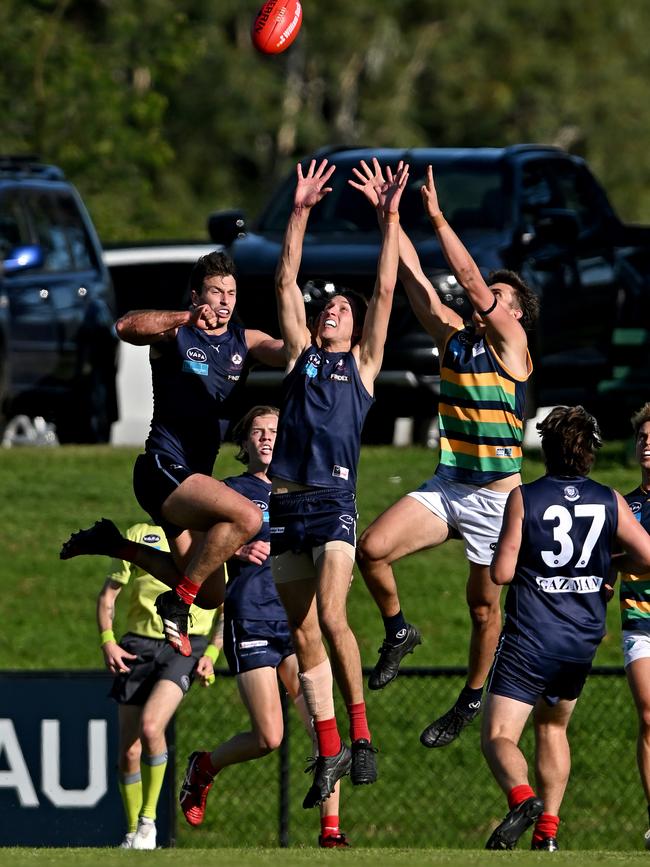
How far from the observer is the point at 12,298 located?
17750 mm

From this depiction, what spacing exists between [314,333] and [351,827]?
4.91 m

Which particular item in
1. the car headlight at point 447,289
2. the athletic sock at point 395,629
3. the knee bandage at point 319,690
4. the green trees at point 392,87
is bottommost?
the green trees at point 392,87

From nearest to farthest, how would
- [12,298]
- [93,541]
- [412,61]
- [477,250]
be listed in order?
[93,541] < [477,250] < [12,298] < [412,61]

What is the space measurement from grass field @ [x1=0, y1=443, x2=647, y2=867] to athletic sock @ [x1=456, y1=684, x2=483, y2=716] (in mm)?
1904

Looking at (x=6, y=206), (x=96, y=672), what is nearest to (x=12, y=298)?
(x=6, y=206)

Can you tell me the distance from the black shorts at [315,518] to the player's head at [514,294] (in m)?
1.23

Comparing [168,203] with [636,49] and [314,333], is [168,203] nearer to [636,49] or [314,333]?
[636,49]

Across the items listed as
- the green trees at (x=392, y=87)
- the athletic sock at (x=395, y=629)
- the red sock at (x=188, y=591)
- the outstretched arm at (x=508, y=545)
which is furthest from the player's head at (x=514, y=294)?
the green trees at (x=392, y=87)

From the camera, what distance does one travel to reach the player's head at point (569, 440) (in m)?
9.62

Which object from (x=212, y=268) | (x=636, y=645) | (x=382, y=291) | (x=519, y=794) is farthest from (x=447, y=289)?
(x=519, y=794)

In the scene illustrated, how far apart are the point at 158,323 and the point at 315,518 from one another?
1.23 metres

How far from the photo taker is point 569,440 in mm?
9648

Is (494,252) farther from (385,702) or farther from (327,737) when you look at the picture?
(327,737)

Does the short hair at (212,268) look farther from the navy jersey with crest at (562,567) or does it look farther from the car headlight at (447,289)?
the car headlight at (447,289)
